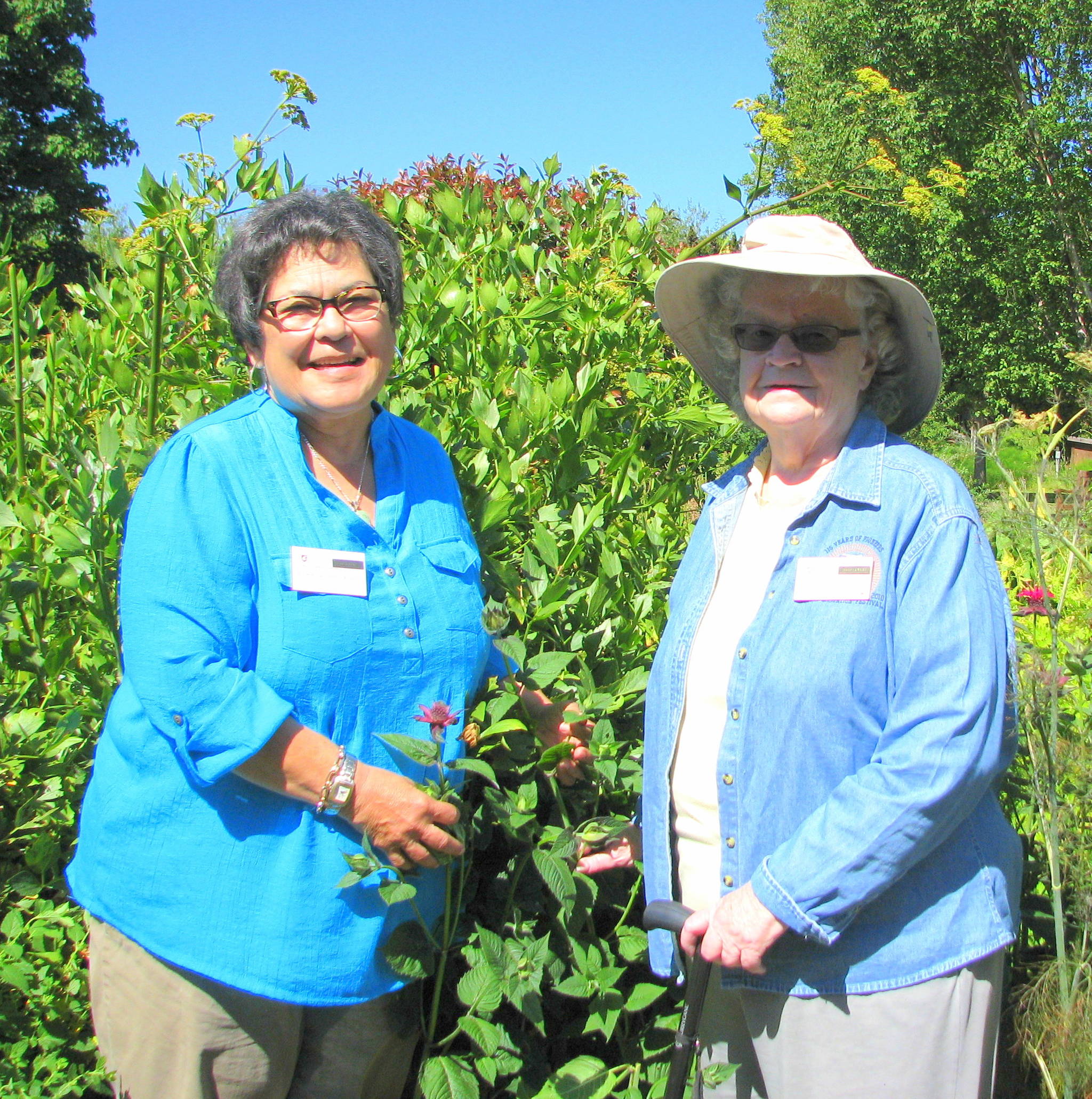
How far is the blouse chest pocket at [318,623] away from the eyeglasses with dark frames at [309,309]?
417mm

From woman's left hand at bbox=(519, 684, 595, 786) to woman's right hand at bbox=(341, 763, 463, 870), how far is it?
317 mm

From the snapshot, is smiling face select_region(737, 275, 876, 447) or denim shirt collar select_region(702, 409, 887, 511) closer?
denim shirt collar select_region(702, 409, 887, 511)

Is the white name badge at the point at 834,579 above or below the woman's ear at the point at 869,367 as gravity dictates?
below

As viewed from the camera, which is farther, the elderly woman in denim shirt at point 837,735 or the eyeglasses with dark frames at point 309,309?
the eyeglasses with dark frames at point 309,309

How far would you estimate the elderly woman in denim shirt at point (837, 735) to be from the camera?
1494mm

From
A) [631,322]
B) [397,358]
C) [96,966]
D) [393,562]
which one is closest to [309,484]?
[393,562]

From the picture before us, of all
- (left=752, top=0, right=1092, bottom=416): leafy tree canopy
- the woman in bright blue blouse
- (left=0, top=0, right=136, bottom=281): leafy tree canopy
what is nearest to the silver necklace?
the woman in bright blue blouse

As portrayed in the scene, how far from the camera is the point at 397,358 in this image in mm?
2334

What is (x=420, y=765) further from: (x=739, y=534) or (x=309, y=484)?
(x=739, y=534)

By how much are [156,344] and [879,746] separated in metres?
1.60

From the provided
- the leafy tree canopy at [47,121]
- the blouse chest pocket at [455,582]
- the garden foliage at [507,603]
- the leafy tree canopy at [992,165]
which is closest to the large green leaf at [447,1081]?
the garden foliage at [507,603]

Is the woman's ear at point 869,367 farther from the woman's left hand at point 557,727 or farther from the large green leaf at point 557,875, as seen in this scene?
the large green leaf at point 557,875

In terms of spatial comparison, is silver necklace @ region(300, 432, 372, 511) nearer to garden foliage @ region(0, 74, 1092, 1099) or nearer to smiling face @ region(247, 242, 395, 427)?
smiling face @ region(247, 242, 395, 427)

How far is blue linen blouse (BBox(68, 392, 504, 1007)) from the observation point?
5.10ft
